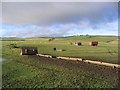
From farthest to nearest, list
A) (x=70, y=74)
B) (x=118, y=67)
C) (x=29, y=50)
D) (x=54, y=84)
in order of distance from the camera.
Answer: (x=29, y=50)
(x=118, y=67)
(x=70, y=74)
(x=54, y=84)

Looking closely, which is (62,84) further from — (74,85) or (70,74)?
(70,74)

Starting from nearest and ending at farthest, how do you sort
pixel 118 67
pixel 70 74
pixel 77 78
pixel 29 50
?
1. pixel 77 78
2. pixel 70 74
3. pixel 118 67
4. pixel 29 50

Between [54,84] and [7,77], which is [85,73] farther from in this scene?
[7,77]

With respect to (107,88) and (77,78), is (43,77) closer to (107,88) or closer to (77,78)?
(77,78)

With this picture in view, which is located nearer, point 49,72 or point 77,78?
point 77,78

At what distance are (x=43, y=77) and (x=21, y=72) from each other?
18.7 feet

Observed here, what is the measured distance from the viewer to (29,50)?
69562 mm

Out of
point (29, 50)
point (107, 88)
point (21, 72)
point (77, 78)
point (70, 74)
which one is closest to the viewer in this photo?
point (107, 88)

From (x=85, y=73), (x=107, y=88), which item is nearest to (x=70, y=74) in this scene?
(x=85, y=73)

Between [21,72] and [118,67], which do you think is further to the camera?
[118,67]

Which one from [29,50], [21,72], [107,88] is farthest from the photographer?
[29,50]

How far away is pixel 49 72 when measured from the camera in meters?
36.6

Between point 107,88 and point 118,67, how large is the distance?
14.8m

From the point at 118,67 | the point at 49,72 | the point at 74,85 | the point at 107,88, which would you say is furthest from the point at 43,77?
the point at 118,67
